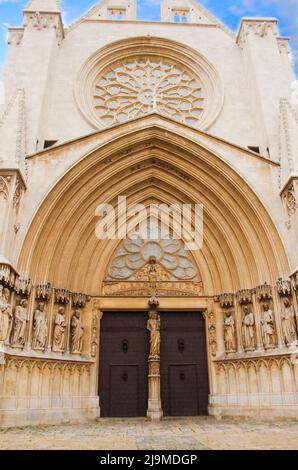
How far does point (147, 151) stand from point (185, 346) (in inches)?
191

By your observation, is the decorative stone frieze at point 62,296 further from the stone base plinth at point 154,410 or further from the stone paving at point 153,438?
the stone base plinth at point 154,410

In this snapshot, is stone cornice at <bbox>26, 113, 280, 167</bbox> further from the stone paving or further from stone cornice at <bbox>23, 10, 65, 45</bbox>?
the stone paving

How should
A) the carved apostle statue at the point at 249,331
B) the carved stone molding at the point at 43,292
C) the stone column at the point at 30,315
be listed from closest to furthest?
the stone column at the point at 30,315 → the carved stone molding at the point at 43,292 → the carved apostle statue at the point at 249,331

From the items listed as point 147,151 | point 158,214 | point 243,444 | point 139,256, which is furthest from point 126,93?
point 243,444

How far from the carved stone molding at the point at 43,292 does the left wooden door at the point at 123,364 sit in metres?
1.72

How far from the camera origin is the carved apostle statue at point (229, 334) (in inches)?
340

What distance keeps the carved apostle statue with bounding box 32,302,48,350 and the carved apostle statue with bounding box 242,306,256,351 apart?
419 cm

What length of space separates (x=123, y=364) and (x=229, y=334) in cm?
249

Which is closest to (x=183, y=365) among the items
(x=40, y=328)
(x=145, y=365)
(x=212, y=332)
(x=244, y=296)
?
(x=145, y=365)

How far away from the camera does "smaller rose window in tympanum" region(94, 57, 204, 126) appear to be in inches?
471

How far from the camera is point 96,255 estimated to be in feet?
31.2

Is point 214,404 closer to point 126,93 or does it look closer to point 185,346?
point 185,346

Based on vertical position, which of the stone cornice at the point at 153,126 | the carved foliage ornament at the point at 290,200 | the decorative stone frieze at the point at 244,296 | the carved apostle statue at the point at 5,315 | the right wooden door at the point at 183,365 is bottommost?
the right wooden door at the point at 183,365

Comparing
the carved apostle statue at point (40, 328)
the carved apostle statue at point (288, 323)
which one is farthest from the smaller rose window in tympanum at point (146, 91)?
the carved apostle statue at point (288, 323)
